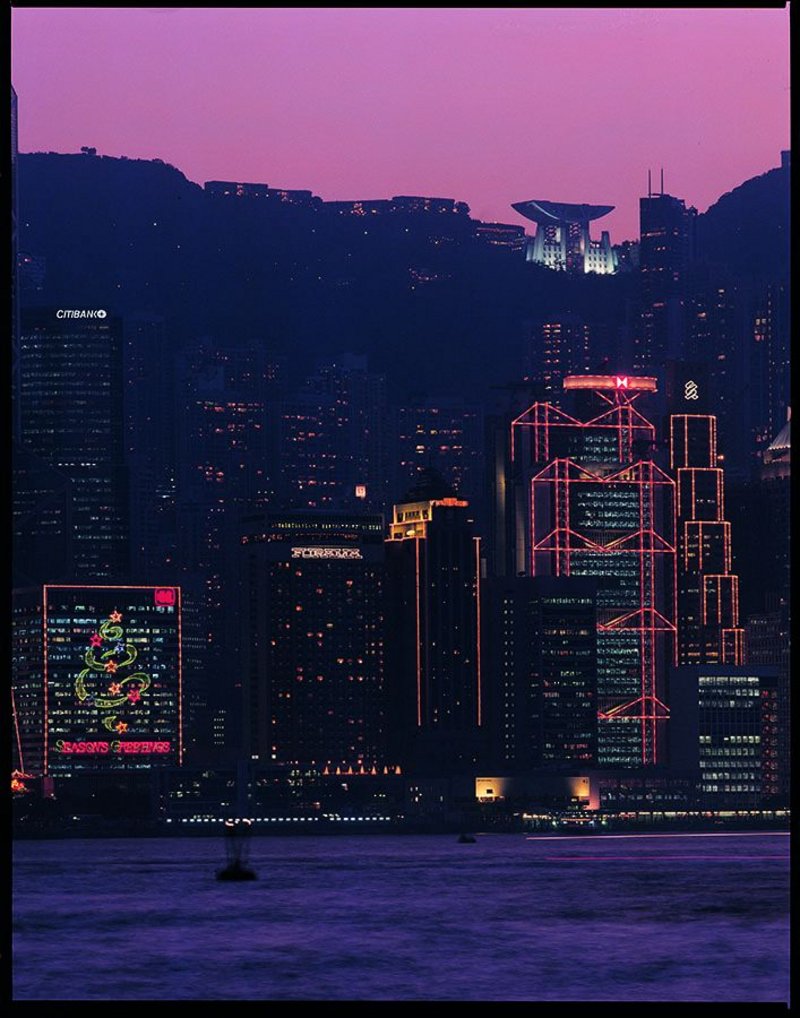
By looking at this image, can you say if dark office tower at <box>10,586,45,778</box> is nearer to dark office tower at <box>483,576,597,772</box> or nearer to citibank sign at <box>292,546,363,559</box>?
citibank sign at <box>292,546,363,559</box>

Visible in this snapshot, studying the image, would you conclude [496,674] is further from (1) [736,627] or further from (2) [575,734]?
(1) [736,627]

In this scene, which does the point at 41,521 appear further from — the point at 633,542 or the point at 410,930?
the point at 410,930

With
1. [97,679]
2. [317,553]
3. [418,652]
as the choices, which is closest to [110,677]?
[97,679]

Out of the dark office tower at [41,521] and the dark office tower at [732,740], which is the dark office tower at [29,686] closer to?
the dark office tower at [41,521]

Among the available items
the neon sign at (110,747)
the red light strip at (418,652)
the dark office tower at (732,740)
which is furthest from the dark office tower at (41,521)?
the dark office tower at (732,740)
